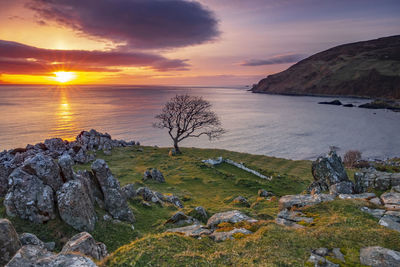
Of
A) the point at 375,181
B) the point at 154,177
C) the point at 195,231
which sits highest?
the point at 375,181

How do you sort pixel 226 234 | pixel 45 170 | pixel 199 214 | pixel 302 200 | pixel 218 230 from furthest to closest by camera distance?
1. pixel 199 214
2. pixel 302 200
3. pixel 45 170
4. pixel 218 230
5. pixel 226 234

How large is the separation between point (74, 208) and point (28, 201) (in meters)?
2.56

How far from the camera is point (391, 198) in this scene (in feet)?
54.2

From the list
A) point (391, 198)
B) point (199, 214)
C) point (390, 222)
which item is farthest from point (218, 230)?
point (391, 198)

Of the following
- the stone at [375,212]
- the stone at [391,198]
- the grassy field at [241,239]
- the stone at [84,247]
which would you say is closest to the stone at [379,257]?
the grassy field at [241,239]

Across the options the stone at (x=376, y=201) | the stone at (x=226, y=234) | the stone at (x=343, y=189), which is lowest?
the stone at (x=343, y=189)

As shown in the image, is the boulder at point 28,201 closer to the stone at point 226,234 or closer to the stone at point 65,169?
the stone at point 65,169

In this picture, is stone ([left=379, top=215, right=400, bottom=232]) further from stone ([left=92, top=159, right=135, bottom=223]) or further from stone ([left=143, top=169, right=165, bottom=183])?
stone ([left=143, top=169, right=165, bottom=183])

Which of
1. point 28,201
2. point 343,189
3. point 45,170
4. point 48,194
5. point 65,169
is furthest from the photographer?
point 343,189

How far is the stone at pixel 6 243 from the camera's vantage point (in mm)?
8953

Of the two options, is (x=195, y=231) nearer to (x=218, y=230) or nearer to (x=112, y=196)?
(x=218, y=230)

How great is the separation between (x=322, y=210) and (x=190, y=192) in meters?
18.3

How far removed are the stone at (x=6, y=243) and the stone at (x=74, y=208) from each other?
3859 millimetres

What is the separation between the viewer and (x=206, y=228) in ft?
45.8
